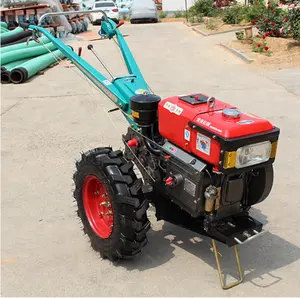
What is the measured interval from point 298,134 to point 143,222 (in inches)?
143

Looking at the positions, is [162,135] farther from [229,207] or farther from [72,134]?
[72,134]

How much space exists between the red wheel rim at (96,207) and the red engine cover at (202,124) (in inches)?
29.2

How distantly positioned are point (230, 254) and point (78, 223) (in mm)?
1387

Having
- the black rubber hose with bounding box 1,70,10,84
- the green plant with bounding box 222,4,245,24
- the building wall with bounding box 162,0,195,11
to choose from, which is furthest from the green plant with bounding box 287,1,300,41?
the building wall with bounding box 162,0,195,11

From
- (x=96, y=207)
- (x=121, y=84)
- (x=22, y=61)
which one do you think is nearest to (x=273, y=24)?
(x=22, y=61)

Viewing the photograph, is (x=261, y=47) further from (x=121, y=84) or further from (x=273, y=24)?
(x=121, y=84)

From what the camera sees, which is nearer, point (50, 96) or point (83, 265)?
point (83, 265)

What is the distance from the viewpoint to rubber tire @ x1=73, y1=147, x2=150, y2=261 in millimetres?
2896

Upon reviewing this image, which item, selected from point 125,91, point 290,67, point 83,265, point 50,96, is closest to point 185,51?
point 290,67

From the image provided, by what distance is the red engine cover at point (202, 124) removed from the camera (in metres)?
2.54

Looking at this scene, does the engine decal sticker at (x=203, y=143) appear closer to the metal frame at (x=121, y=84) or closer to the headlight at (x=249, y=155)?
the headlight at (x=249, y=155)

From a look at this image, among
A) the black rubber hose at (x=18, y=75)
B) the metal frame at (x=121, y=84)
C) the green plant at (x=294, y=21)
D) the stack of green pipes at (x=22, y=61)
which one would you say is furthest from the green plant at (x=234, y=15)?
the metal frame at (x=121, y=84)

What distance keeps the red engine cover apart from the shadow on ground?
100 cm

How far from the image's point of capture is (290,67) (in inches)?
405
